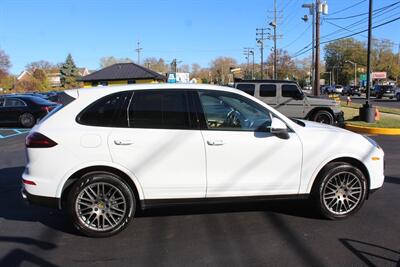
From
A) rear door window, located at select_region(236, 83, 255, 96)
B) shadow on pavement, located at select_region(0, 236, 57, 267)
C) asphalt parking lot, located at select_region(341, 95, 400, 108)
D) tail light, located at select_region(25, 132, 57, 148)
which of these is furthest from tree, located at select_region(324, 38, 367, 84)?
shadow on pavement, located at select_region(0, 236, 57, 267)

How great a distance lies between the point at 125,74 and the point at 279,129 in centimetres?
5993

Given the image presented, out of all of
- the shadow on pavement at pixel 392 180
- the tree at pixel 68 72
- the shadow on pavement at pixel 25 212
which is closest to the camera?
the shadow on pavement at pixel 25 212

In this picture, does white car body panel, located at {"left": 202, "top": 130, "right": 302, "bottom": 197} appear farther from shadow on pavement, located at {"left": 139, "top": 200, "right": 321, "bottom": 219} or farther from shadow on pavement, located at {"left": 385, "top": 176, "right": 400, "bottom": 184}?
shadow on pavement, located at {"left": 385, "top": 176, "right": 400, "bottom": 184}

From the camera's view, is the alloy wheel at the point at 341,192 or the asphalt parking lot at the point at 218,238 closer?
the asphalt parking lot at the point at 218,238

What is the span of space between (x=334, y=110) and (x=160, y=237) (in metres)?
12.4

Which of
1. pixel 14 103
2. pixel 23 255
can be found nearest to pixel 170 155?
pixel 23 255

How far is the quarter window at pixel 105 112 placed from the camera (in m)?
5.05

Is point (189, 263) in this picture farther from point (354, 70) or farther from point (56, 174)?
point (354, 70)

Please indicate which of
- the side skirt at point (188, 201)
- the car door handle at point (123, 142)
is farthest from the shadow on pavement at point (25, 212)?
the car door handle at point (123, 142)

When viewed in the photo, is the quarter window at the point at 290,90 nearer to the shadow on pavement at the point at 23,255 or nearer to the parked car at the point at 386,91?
the shadow on pavement at the point at 23,255

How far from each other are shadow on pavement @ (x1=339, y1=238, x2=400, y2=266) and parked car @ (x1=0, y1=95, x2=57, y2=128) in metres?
17.2

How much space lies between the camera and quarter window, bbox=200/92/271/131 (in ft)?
17.3

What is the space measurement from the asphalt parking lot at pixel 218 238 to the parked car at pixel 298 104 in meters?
9.85

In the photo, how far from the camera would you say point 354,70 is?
127 meters
